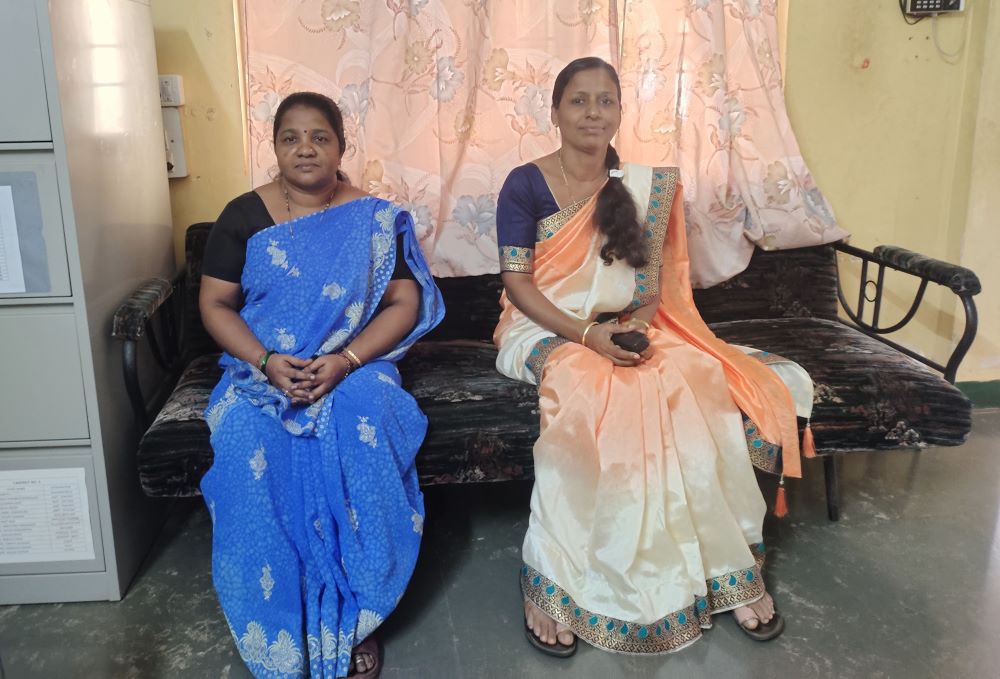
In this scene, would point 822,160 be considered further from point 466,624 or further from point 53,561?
point 53,561

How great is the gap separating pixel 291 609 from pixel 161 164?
148cm

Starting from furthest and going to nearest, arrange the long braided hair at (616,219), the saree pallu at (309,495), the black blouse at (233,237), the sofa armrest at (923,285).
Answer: the sofa armrest at (923,285)
the long braided hair at (616,219)
the black blouse at (233,237)
the saree pallu at (309,495)

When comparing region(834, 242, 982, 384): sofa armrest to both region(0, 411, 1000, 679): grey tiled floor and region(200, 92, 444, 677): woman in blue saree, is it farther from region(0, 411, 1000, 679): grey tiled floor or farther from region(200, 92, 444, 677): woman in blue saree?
region(200, 92, 444, 677): woman in blue saree

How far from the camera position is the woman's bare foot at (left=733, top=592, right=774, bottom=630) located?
1.92 m

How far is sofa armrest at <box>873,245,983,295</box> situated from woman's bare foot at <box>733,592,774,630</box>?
110 cm

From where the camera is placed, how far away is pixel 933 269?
2504 millimetres

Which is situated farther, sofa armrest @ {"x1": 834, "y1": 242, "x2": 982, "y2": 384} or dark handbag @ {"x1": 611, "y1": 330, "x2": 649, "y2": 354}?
sofa armrest @ {"x1": 834, "y1": 242, "x2": 982, "y2": 384}

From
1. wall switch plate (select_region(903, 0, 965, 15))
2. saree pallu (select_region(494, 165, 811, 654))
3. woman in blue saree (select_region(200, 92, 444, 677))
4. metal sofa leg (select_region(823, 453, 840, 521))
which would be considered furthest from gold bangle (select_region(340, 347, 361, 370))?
wall switch plate (select_region(903, 0, 965, 15))

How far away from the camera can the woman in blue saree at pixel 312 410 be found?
177 centimetres

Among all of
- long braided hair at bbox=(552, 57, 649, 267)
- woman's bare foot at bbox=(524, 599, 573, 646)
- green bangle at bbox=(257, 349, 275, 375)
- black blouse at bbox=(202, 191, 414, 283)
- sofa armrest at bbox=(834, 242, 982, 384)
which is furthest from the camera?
sofa armrest at bbox=(834, 242, 982, 384)

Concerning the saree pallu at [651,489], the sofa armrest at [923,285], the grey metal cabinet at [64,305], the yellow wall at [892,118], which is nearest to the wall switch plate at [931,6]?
the yellow wall at [892,118]

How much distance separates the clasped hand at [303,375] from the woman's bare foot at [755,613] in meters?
1.08

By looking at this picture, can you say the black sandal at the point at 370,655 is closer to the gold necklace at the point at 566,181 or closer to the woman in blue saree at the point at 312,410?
the woman in blue saree at the point at 312,410

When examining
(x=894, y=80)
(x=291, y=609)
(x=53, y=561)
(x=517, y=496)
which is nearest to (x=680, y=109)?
(x=894, y=80)
